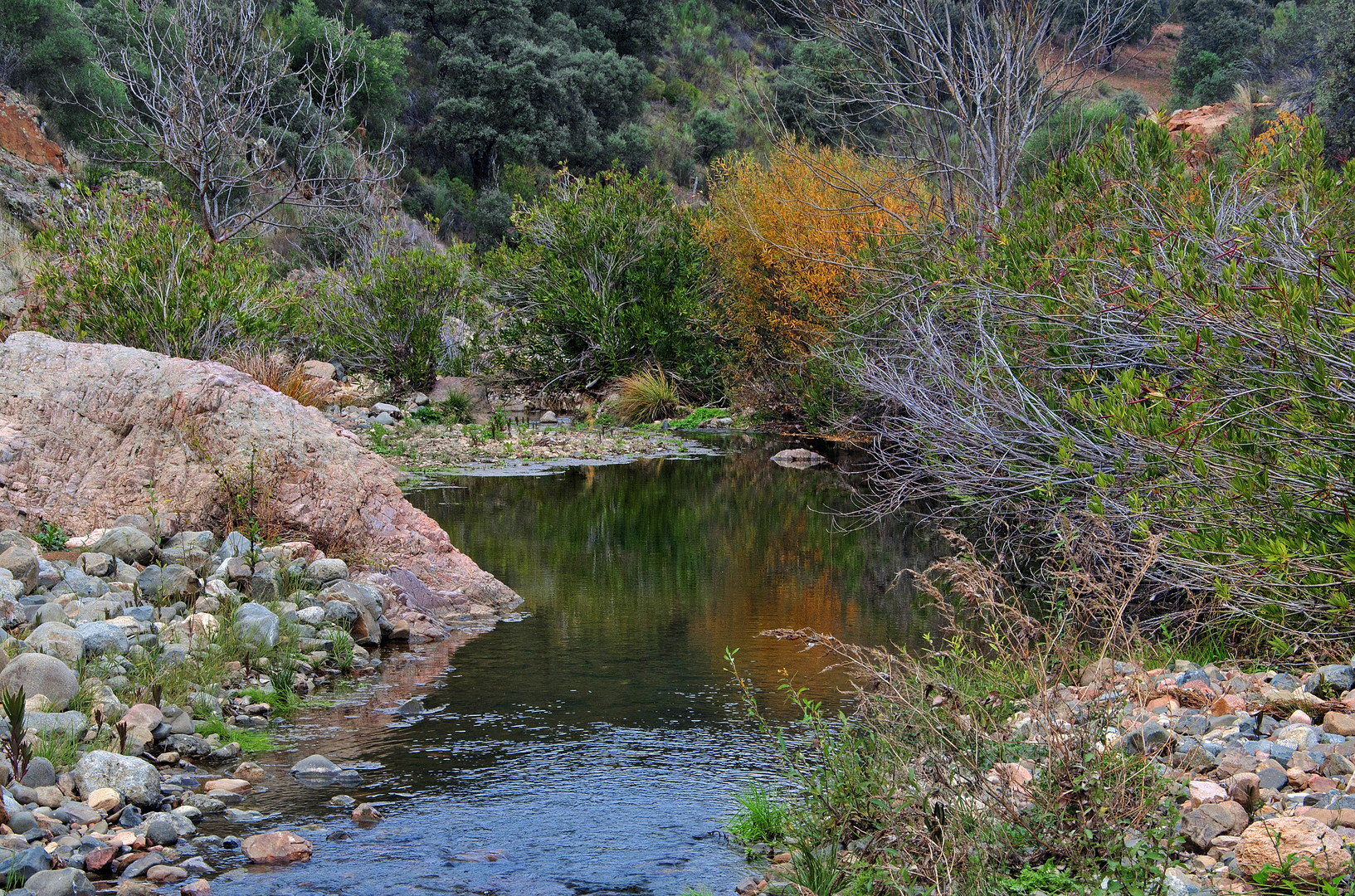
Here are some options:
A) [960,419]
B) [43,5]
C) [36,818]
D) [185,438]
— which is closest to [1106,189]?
[960,419]

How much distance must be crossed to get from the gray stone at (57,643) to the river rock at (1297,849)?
516 cm

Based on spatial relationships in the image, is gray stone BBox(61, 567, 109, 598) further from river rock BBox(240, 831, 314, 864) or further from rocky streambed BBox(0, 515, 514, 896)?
river rock BBox(240, 831, 314, 864)

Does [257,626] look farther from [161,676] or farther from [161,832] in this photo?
[161,832]

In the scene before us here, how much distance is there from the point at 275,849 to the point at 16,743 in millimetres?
1171

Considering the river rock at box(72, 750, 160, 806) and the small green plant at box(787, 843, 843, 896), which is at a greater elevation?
the river rock at box(72, 750, 160, 806)

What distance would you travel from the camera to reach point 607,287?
21062 mm

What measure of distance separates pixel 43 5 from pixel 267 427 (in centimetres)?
2433

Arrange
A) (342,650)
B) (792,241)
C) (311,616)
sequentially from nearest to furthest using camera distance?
(342,650), (311,616), (792,241)

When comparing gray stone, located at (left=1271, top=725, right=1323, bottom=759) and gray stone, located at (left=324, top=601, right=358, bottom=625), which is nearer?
gray stone, located at (left=1271, top=725, right=1323, bottom=759)

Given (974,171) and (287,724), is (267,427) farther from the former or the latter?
(974,171)

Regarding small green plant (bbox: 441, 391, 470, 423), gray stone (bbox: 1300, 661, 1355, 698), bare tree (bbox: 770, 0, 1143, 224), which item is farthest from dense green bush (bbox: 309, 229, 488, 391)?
gray stone (bbox: 1300, 661, 1355, 698)

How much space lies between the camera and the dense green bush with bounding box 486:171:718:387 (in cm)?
2089

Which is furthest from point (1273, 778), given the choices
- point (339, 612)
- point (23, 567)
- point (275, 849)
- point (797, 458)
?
point (797, 458)

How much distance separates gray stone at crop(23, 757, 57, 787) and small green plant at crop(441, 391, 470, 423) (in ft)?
48.6
